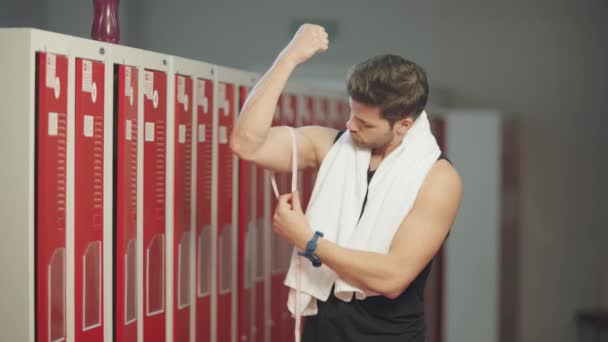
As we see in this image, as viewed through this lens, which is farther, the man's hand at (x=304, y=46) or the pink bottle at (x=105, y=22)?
the pink bottle at (x=105, y=22)

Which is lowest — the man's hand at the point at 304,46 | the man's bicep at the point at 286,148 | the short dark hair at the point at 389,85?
the man's bicep at the point at 286,148

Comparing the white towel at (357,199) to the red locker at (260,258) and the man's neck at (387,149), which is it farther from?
the red locker at (260,258)

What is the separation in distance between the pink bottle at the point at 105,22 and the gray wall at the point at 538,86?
3284 millimetres

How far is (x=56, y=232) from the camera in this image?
176 centimetres

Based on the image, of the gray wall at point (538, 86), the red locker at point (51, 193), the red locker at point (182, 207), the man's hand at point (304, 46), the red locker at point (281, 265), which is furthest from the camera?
the gray wall at point (538, 86)

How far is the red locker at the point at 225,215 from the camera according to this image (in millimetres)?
2549

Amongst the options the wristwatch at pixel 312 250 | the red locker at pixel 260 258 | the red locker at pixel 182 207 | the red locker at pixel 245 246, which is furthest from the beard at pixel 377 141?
the red locker at pixel 260 258

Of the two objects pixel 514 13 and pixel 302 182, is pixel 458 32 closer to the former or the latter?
pixel 514 13

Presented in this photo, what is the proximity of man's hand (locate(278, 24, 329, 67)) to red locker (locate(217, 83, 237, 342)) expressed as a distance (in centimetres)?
62

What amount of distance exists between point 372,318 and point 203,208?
628 millimetres

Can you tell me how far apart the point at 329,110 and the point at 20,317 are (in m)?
2.05

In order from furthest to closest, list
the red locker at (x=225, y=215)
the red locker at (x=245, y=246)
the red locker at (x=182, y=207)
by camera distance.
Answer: the red locker at (x=245, y=246) < the red locker at (x=225, y=215) < the red locker at (x=182, y=207)

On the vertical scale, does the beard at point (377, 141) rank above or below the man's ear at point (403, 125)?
below

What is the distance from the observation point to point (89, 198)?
187 centimetres
